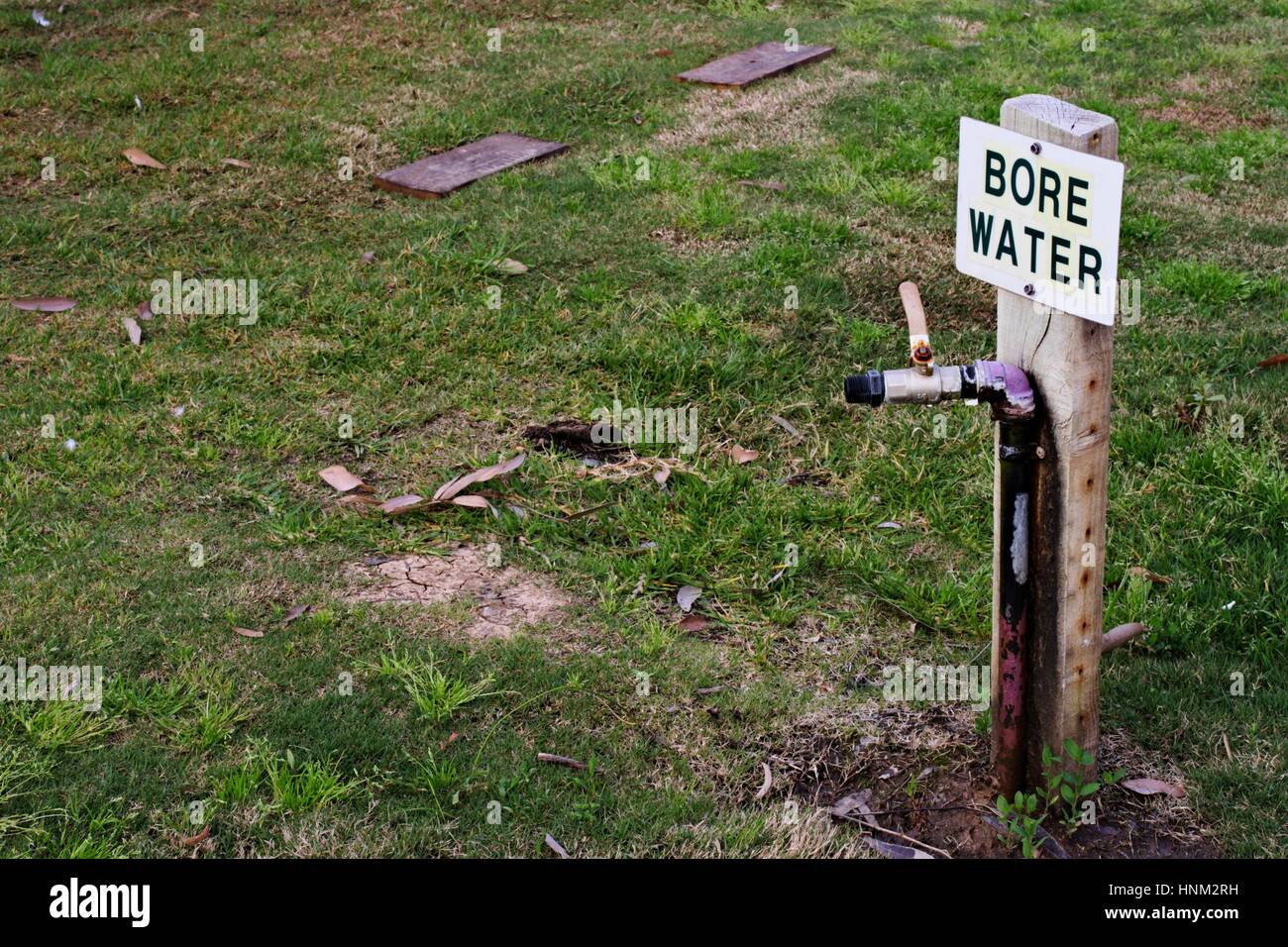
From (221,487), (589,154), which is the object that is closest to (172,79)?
(589,154)

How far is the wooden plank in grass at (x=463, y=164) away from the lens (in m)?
6.85

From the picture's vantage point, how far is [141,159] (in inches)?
275

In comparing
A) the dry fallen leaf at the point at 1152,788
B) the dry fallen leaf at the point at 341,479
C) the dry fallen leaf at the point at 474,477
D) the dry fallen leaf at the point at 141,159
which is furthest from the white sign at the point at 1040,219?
the dry fallen leaf at the point at 141,159

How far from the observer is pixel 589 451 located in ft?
15.7

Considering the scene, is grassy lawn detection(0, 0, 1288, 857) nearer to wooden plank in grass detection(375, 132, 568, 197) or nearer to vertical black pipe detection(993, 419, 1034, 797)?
wooden plank in grass detection(375, 132, 568, 197)

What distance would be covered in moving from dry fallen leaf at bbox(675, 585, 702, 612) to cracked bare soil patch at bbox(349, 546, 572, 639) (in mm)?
339

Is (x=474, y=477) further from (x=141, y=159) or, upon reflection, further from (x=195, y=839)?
(x=141, y=159)

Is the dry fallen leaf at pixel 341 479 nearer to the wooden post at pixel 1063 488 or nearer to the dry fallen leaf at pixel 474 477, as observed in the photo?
the dry fallen leaf at pixel 474 477

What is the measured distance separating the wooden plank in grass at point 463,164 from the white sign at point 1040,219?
14.4 feet

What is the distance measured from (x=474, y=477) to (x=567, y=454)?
390 mm

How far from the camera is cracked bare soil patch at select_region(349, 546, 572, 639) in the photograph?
154 inches

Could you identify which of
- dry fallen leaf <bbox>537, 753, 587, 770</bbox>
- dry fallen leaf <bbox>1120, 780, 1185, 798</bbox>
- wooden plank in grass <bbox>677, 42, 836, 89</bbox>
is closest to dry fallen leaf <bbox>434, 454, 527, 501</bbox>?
dry fallen leaf <bbox>537, 753, 587, 770</bbox>

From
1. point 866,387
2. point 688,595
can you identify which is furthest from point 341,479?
point 866,387
